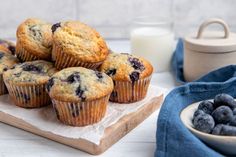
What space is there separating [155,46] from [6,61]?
1.45 ft

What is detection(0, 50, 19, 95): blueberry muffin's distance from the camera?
40.0 inches

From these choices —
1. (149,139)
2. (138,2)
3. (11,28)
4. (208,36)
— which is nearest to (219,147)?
(149,139)

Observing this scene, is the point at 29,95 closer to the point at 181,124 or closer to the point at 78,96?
the point at 78,96

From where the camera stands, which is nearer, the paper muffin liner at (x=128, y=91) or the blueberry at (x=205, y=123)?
the blueberry at (x=205, y=123)

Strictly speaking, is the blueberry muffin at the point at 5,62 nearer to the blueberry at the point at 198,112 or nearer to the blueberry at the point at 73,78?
the blueberry at the point at 73,78

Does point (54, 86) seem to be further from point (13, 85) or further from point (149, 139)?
point (149, 139)

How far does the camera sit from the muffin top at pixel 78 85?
2.85 feet

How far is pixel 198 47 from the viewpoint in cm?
110

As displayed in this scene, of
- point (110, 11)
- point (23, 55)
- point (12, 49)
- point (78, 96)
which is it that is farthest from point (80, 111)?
point (110, 11)

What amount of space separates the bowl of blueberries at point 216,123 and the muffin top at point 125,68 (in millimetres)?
185

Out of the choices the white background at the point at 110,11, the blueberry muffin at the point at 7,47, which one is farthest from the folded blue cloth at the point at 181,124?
the white background at the point at 110,11

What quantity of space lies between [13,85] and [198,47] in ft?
1.53

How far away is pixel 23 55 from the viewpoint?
40.6 inches

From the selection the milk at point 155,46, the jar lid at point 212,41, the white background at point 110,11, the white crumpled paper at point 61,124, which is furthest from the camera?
the white background at point 110,11
